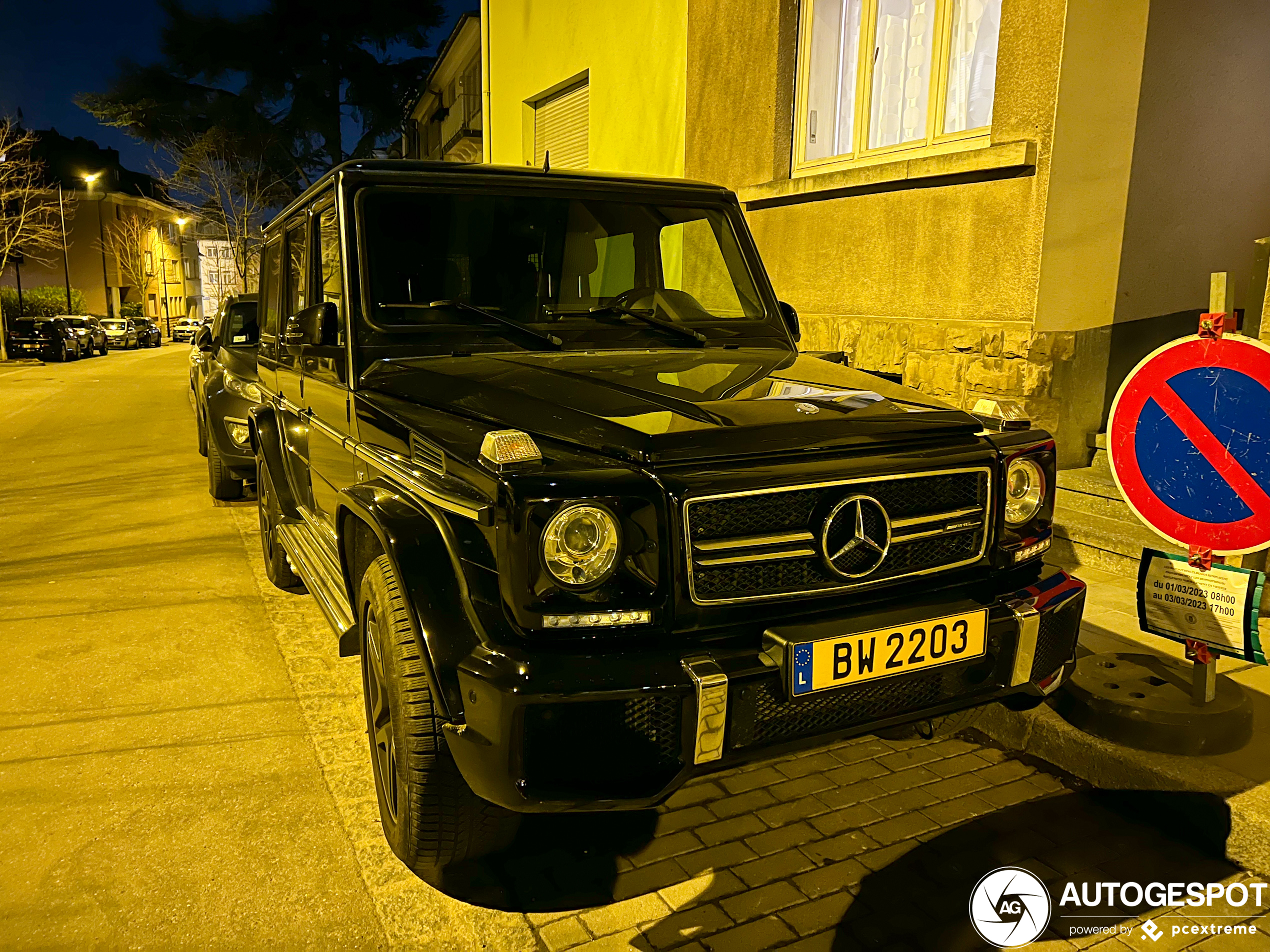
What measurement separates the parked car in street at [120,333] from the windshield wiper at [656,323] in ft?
128

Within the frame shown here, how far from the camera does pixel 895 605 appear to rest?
2.47 metres

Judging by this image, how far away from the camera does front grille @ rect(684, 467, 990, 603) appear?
2.23 metres

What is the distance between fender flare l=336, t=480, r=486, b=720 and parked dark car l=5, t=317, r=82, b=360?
1274 inches

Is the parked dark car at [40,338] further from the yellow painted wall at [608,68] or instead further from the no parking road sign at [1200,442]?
the no parking road sign at [1200,442]

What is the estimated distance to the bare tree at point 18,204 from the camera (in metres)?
33.2

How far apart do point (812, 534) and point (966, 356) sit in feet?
14.6

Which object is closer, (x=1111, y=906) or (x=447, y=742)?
(x=447, y=742)

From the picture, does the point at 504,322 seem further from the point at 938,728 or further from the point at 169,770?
the point at 938,728

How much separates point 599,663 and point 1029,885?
1.50 m

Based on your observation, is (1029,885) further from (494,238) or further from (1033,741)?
(494,238)

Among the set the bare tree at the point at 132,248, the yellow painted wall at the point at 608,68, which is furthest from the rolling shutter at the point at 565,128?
the bare tree at the point at 132,248

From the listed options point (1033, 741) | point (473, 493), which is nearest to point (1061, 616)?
point (1033, 741)

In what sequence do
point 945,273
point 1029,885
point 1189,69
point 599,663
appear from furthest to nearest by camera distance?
point 945,273, point 1189,69, point 1029,885, point 599,663

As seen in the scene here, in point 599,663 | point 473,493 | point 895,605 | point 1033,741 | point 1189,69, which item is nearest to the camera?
point 599,663
